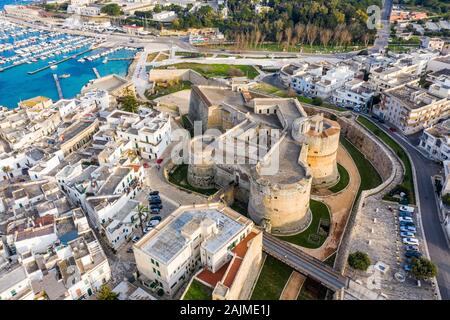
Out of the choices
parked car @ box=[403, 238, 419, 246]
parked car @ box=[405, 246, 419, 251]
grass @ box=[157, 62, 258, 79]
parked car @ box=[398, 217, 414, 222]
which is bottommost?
parked car @ box=[405, 246, 419, 251]

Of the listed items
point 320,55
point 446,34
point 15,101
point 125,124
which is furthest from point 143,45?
point 446,34

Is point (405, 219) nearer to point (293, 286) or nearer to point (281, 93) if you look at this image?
point (293, 286)

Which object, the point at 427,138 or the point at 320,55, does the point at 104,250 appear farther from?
the point at 320,55

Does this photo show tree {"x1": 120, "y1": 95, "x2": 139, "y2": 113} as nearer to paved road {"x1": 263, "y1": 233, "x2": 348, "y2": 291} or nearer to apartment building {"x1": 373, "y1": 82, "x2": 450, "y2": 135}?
paved road {"x1": 263, "y1": 233, "x2": 348, "y2": 291}

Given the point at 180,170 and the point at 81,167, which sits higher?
the point at 81,167

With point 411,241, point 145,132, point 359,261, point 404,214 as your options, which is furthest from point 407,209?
point 145,132

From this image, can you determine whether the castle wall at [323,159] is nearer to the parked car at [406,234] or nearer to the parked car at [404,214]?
the parked car at [404,214]

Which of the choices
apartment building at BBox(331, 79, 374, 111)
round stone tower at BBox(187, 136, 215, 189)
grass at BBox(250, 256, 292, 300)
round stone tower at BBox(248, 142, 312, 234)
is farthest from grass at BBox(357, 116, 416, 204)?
round stone tower at BBox(187, 136, 215, 189)
